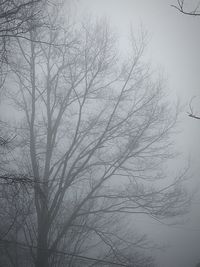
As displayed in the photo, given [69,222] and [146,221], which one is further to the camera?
[146,221]

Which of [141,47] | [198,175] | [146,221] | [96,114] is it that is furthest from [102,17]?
[198,175]

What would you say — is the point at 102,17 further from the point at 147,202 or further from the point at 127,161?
the point at 147,202

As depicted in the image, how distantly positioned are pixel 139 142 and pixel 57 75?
3.39m

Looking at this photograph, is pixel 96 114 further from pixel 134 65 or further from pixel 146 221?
pixel 146 221

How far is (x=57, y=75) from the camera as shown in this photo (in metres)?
9.12

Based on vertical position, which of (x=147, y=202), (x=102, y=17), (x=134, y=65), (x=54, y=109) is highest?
(x=102, y=17)

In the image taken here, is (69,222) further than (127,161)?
No

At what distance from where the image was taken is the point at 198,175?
58625mm

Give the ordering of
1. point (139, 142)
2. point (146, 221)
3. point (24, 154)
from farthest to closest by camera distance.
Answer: point (146, 221) < point (24, 154) < point (139, 142)

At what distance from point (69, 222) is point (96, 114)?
3612mm

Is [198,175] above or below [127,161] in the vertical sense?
above

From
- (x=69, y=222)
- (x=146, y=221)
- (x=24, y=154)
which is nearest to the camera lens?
(x=69, y=222)

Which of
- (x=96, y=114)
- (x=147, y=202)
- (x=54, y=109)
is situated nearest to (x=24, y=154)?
(x=54, y=109)

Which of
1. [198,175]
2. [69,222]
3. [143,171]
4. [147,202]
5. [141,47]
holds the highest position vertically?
[198,175]
